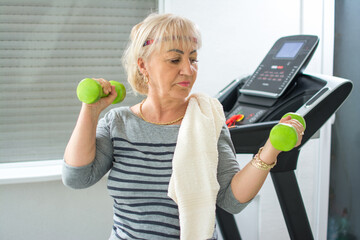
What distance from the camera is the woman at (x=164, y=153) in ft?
3.50

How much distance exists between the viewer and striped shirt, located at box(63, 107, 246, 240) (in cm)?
111

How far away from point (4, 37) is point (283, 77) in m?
1.46

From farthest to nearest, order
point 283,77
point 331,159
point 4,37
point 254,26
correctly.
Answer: point 331,159 < point 254,26 < point 4,37 < point 283,77

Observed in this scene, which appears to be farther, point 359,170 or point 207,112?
point 359,170

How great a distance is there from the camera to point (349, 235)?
2.52 m

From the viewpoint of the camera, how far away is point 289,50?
1.62 meters

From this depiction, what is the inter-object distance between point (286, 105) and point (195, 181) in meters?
0.61

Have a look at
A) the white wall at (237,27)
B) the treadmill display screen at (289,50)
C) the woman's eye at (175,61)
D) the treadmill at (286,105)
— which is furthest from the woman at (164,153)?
the white wall at (237,27)

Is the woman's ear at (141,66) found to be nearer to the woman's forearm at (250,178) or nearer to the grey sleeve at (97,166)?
the grey sleeve at (97,166)

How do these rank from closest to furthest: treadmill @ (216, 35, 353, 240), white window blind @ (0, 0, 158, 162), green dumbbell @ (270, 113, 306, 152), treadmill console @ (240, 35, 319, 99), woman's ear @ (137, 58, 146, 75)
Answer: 1. green dumbbell @ (270, 113, 306, 152)
2. woman's ear @ (137, 58, 146, 75)
3. treadmill @ (216, 35, 353, 240)
4. treadmill console @ (240, 35, 319, 99)
5. white window blind @ (0, 0, 158, 162)

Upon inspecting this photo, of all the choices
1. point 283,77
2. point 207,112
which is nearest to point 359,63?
point 283,77

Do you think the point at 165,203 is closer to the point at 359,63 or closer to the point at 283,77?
the point at 283,77

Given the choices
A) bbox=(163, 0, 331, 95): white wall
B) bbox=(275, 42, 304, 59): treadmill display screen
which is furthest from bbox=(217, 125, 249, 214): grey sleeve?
bbox=(163, 0, 331, 95): white wall

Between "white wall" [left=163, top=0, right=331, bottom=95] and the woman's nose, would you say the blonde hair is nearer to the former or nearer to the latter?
the woman's nose
